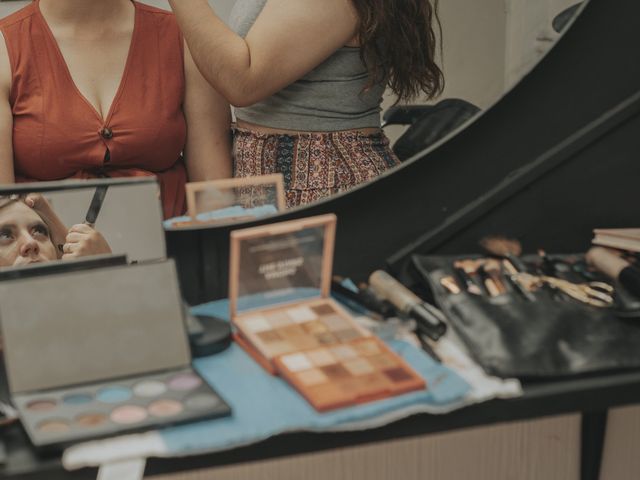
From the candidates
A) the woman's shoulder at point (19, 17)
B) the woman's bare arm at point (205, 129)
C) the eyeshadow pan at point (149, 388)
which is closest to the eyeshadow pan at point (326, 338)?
the eyeshadow pan at point (149, 388)

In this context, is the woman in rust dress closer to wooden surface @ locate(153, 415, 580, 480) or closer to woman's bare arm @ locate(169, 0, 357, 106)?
woman's bare arm @ locate(169, 0, 357, 106)

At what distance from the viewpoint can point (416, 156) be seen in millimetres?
681

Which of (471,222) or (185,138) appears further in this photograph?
(185,138)

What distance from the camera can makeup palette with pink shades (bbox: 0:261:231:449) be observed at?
17.6 inches

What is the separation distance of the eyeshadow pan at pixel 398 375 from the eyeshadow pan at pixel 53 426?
0.63 feet

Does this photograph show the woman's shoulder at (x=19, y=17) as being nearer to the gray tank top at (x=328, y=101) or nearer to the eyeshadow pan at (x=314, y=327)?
the gray tank top at (x=328, y=101)

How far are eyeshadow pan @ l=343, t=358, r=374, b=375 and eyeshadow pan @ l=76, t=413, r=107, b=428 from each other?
0.50 feet

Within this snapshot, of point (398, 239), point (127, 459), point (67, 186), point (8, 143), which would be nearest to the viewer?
point (127, 459)

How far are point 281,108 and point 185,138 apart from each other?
0.57 ft

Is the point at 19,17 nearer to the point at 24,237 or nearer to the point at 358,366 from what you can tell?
the point at 24,237

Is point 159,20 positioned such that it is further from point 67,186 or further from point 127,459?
point 127,459

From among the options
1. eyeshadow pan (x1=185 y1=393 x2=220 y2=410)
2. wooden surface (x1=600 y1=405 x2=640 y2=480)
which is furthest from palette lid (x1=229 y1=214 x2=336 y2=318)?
wooden surface (x1=600 y1=405 x2=640 y2=480)

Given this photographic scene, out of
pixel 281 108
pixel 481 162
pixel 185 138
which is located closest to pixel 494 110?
pixel 481 162

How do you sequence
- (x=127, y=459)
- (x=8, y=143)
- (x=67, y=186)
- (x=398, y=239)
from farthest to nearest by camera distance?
(x=8, y=143) → (x=398, y=239) → (x=67, y=186) → (x=127, y=459)
